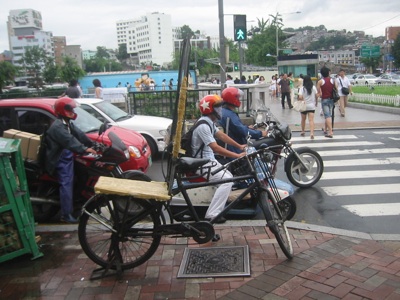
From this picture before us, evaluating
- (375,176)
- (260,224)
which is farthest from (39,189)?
(375,176)

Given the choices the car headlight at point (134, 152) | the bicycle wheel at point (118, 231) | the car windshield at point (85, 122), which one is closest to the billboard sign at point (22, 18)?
the car windshield at point (85, 122)

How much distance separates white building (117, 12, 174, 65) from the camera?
438ft

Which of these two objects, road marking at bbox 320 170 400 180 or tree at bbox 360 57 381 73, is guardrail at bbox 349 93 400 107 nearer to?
road marking at bbox 320 170 400 180

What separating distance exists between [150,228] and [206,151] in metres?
1.50

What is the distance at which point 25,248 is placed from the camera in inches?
177

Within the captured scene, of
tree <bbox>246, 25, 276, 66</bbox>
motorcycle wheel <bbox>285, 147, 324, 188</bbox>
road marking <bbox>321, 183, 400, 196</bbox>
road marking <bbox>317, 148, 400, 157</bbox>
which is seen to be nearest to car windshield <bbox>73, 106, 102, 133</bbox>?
motorcycle wheel <bbox>285, 147, 324, 188</bbox>

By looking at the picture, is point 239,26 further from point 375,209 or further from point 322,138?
point 375,209

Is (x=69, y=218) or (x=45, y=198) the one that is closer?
(x=69, y=218)

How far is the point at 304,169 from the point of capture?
712cm

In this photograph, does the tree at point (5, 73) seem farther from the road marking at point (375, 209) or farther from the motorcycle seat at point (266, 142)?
the road marking at point (375, 209)

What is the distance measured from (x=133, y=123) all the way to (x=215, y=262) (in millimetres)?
6038

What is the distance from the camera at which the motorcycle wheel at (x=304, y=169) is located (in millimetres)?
7059

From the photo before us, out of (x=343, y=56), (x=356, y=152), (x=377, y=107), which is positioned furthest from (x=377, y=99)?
(x=343, y=56)

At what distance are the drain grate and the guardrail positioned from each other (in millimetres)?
15223
